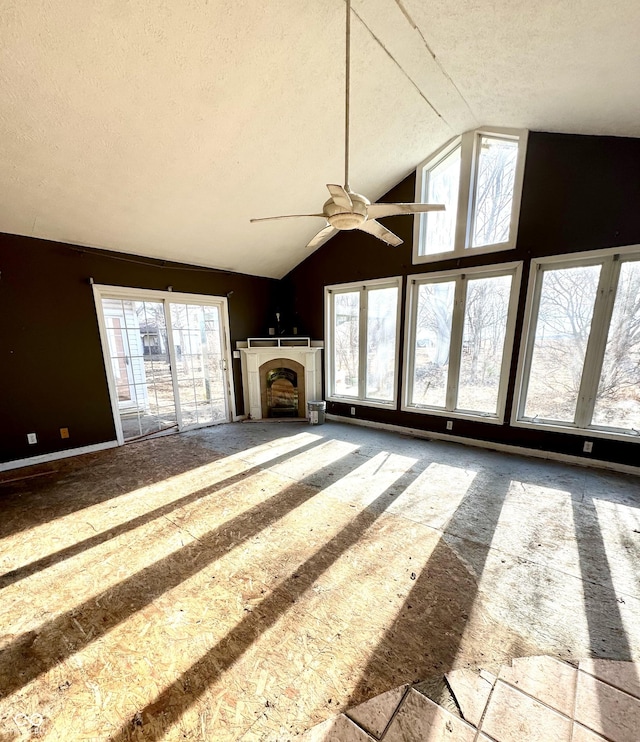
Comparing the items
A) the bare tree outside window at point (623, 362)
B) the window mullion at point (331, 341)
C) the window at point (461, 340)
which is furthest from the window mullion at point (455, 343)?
the window mullion at point (331, 341)

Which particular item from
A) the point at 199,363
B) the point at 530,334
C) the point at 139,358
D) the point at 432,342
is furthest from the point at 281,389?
the point at 530,334

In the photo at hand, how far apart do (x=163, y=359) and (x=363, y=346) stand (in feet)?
10.7

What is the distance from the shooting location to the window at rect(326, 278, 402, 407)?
470 cm

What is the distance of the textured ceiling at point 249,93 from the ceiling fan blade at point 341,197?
4.77 feet

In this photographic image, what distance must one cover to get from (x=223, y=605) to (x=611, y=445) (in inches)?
161

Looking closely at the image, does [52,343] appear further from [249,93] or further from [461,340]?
[461,340]

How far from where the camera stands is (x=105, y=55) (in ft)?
6.49

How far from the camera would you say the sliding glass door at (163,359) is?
13.6 feet

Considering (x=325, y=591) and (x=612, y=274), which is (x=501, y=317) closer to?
(x=612, y=274)

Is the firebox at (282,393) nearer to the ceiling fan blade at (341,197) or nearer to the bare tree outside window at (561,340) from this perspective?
the bare tree outside window at (561,340)

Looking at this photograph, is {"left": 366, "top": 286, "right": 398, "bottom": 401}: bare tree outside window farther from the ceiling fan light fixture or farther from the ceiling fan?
the ceiling fan light fixture

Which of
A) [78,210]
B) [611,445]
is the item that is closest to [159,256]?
[78,210]

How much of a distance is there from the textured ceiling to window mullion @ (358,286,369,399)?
71.5 inches

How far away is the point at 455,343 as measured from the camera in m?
4.08
